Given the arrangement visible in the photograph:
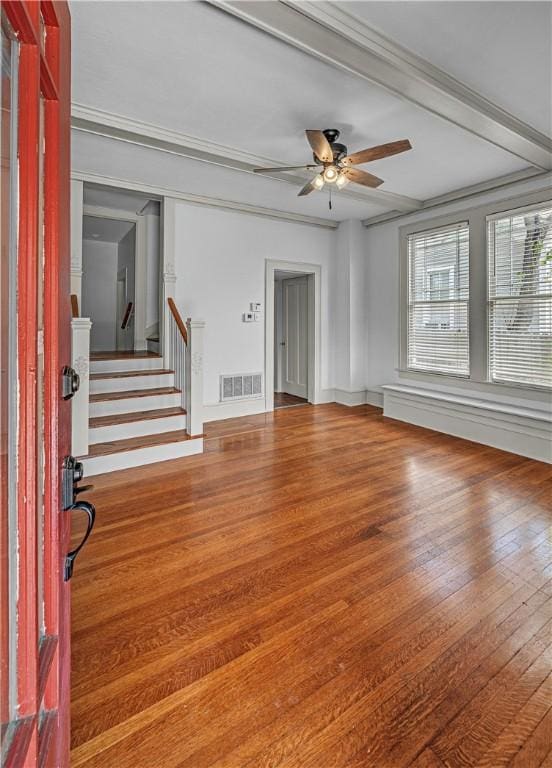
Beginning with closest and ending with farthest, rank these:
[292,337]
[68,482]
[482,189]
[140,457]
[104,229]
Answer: [68,482] < [140,457] < [482,189] < [104,229] < [292,337]

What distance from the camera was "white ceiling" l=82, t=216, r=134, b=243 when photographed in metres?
6.52

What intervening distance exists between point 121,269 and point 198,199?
373cm

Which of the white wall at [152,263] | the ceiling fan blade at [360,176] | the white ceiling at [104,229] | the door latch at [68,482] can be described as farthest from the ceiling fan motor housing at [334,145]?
the white ceiling at [104,229]

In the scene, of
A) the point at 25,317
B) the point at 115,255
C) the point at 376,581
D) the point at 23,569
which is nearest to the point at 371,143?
the point at 376,581

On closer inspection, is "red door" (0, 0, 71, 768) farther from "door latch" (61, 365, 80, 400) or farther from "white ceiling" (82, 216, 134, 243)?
"white ceiling" (82, 216, 134, 243)

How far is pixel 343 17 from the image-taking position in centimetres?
214

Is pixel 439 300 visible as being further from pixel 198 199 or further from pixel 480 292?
pixel 198 199

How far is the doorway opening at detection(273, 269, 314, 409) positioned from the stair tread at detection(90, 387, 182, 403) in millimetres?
2148

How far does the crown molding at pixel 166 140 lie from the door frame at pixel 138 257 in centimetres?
231

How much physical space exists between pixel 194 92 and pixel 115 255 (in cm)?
626

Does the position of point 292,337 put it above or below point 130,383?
above

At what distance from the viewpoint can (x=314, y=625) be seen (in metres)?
1.76

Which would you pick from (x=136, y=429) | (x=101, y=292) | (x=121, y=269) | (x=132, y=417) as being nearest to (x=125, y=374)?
(x=132, y=417)

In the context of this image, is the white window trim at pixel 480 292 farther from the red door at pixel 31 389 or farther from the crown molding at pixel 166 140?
the red door at pixel 31 389
